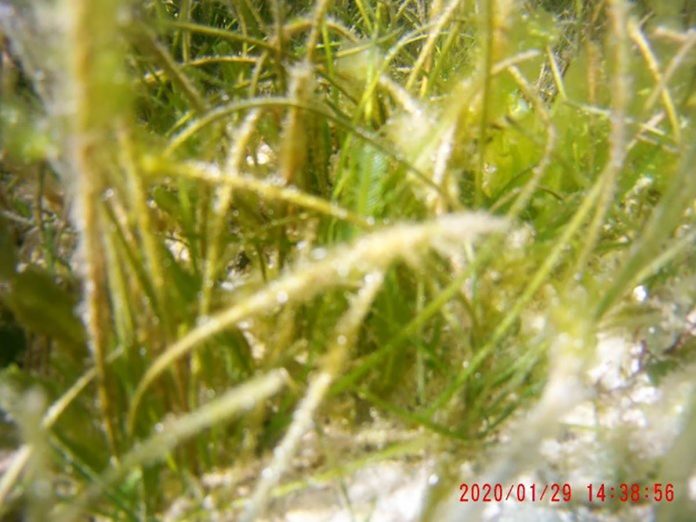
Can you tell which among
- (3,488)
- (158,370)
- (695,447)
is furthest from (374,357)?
(3,488)

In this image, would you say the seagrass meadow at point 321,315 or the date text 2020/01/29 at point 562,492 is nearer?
the seagrass meadow at point 321,315
